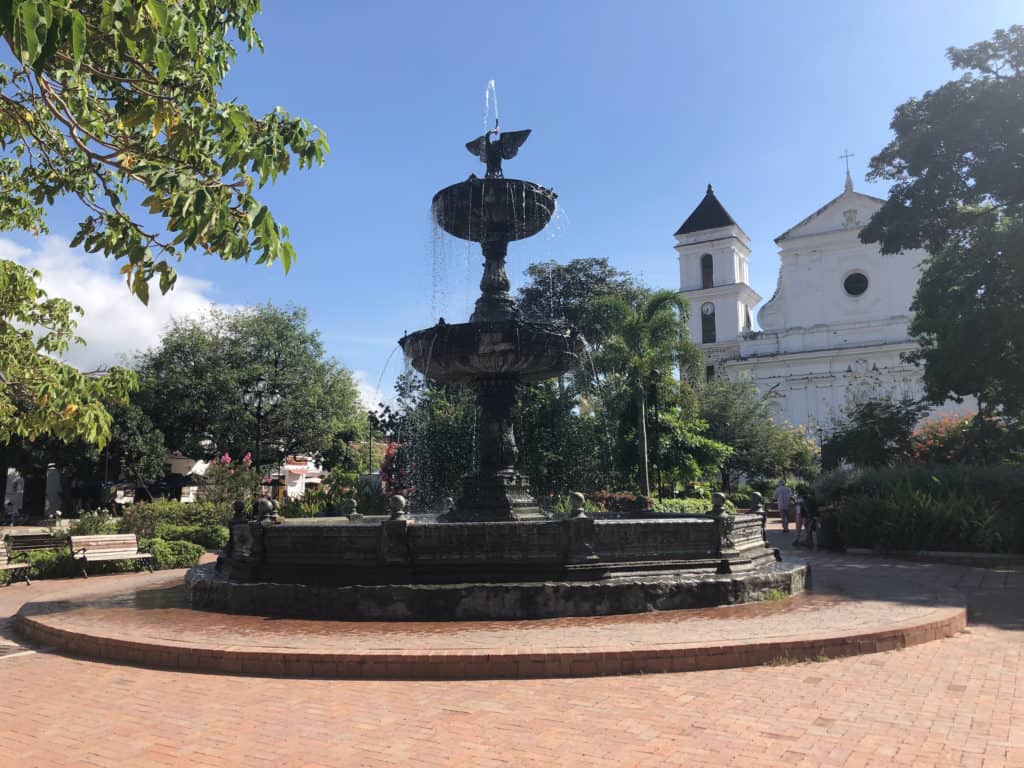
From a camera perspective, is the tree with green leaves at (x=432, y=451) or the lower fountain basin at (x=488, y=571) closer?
the lower fountain basin at (x=488, y=571)

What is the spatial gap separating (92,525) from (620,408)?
16.2 meters

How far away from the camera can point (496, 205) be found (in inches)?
398

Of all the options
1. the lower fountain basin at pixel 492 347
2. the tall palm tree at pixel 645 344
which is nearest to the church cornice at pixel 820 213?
the tall palm tree at pixel 645 344

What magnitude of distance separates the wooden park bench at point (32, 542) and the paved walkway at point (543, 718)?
892 cm

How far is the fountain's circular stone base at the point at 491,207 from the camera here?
32.9 ft

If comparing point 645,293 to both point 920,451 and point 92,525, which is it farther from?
point 92,525

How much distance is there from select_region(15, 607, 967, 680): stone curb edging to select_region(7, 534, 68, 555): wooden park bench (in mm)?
9405

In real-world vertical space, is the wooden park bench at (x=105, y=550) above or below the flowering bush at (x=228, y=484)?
below

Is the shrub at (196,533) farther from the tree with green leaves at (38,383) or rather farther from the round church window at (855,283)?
the round church window at (855,283)

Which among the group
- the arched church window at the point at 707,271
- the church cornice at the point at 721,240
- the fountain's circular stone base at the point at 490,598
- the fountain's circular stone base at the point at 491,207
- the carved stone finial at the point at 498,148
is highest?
the church cornice at the point at 721,240

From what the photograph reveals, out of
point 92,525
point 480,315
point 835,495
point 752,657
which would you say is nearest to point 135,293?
point 752,657

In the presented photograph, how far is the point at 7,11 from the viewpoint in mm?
2775

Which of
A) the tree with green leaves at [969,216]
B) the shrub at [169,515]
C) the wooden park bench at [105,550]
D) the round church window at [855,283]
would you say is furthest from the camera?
the round church window at [855,283]

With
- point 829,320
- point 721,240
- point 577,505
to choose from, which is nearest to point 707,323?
point 721,240
